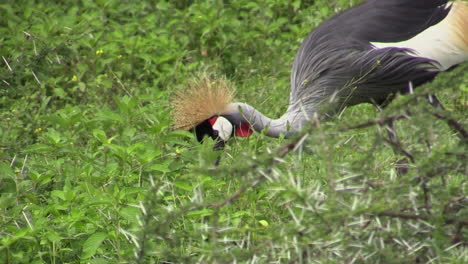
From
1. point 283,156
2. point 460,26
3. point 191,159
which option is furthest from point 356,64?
point 283,156

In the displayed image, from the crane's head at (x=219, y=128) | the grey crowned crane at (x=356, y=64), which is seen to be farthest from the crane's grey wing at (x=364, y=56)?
the crane's head at (x=219, y=128)

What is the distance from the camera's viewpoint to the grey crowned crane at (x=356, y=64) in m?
3.53

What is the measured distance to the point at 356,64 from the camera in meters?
3.50

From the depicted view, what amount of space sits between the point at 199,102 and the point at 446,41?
41.7 inches

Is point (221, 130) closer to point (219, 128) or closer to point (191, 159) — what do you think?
point (219, 128)

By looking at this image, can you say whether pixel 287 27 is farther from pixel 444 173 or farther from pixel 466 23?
pixel 444 173

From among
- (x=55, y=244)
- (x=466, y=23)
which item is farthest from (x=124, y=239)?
(x=466, y=23)

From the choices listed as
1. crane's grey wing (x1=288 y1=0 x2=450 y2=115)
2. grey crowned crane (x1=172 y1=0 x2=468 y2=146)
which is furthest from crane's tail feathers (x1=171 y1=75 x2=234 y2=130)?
crane's grey wing (x1=288 y1=0 x2=450 y2=115)

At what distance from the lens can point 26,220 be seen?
2.60 m

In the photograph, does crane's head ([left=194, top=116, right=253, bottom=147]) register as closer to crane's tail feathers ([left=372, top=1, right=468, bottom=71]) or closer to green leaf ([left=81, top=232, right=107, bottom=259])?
crane's tail feathers ([left=372, top=1, right=468, bottom=71])

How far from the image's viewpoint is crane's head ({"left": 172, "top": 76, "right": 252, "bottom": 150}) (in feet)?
11.9

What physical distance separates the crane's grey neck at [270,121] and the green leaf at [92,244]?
1.14m

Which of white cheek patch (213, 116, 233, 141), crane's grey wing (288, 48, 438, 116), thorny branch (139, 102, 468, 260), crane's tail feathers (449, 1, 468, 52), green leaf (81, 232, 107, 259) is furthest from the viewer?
crane's tail feathers (449, 1, 468, 52)

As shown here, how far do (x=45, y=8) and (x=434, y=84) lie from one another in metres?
3.63
